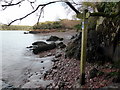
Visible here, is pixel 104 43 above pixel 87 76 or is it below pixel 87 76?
above

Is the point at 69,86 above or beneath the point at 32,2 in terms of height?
beneath

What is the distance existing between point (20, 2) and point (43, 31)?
2842cm

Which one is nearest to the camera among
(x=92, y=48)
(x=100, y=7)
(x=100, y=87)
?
(x=100, y=87)

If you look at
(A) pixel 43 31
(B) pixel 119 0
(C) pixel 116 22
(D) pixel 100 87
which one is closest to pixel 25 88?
(D) pixel 100 87

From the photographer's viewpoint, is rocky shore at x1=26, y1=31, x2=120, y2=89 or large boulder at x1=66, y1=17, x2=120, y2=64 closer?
rocky shore at x1=26, y1=31, x2=120, y2=89

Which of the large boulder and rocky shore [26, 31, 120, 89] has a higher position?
the large boulder

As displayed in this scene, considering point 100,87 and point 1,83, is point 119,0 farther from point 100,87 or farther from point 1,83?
point 1,83

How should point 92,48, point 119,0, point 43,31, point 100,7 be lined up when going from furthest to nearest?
1. point 43,31
2. point 100,7
3. point 92,48
4. point 119,0

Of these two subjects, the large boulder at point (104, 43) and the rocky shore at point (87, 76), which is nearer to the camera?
the rocky shore at point (87, 76)

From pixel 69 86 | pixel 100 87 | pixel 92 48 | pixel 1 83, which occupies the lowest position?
pixel 1 83

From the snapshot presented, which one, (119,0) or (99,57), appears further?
(99,57)

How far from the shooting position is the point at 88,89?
392cm

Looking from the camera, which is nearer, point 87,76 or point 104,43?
point 87,76

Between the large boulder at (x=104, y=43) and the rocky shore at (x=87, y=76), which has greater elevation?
the large boulder at (x=104, y=43)
